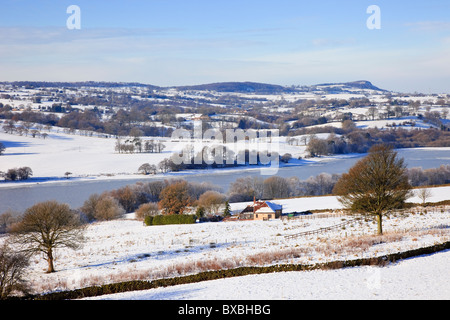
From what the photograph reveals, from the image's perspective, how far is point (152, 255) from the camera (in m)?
14.9

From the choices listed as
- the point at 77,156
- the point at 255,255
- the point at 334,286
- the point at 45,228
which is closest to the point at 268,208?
the point at 255,255

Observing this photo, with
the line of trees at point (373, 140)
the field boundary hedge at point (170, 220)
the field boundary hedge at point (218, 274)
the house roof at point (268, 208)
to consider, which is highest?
the line of trees at point (373, 140)

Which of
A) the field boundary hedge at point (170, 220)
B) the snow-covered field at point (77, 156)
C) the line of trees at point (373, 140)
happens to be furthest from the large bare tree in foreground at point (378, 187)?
the line of trees at point (373, 140)

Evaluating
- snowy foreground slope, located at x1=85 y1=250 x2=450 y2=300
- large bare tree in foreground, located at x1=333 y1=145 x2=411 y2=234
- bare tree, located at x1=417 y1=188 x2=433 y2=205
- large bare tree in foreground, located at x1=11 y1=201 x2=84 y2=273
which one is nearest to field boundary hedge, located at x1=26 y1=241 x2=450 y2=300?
snowy foreground slope, located at x1=85 y1=250 x2=450 y2=300

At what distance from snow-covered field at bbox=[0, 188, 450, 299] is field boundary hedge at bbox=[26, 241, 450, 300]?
16.8 inches

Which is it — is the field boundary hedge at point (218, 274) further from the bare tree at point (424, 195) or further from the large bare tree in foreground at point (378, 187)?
the bare tree at point (424, 195)

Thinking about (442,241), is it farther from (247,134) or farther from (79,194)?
(247,134)

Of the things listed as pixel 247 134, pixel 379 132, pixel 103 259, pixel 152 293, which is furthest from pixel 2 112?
pixel 152 293

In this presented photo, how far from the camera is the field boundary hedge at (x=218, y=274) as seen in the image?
945cm

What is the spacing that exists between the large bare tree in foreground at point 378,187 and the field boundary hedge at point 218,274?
138 inches

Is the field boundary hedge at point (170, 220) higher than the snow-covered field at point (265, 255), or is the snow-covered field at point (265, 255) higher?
the snow-covered field at point (265, 255)

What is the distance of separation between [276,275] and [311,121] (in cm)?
9000

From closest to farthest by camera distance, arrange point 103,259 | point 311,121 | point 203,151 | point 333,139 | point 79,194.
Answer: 1. point 103,259
2. point 79,194
3. point 203,151
4. point 333,139
5. point 311,121

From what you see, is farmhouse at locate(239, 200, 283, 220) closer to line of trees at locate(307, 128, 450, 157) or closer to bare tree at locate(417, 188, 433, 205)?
bare tree at locate(417, 188, 433, 205)
